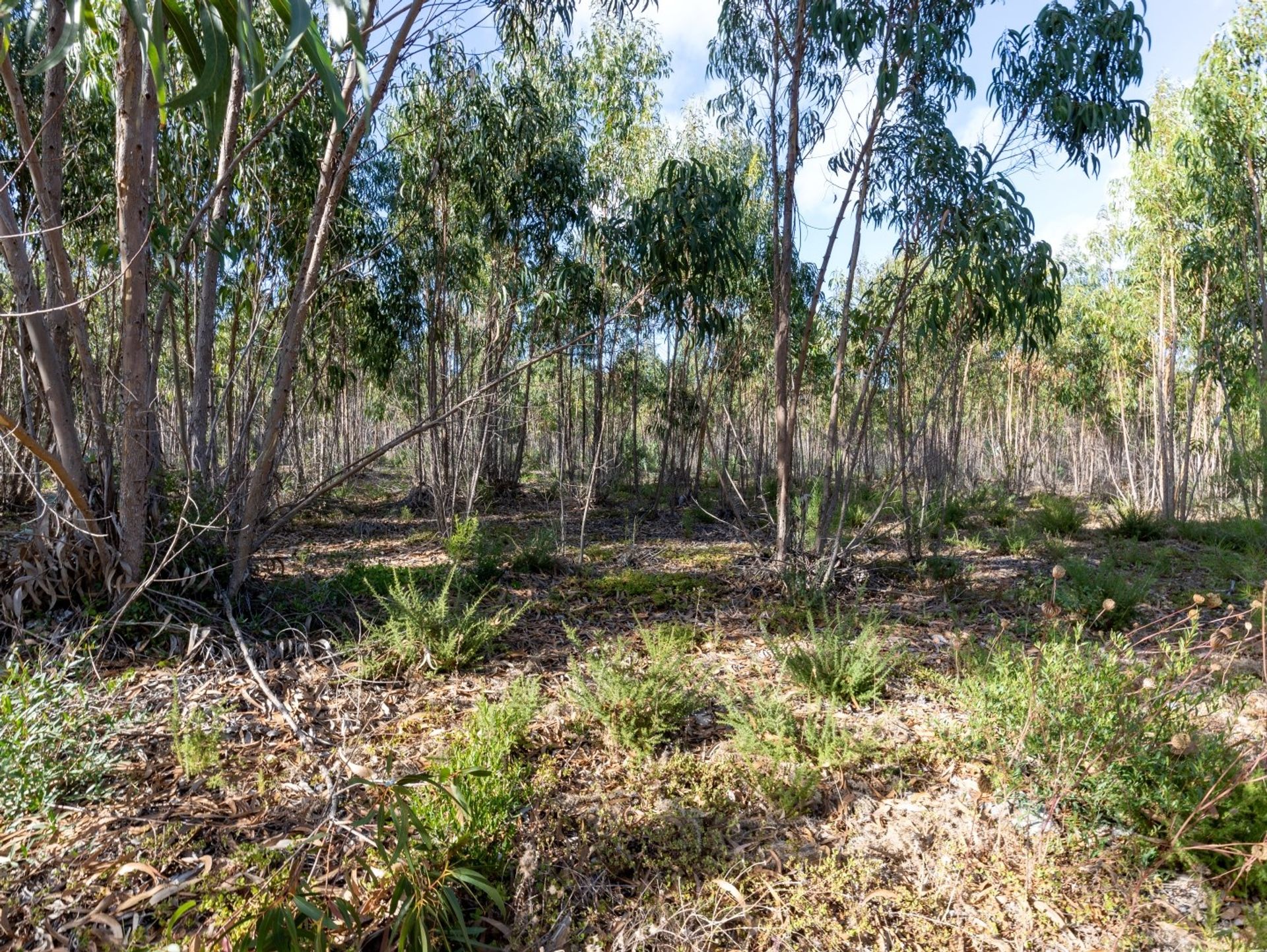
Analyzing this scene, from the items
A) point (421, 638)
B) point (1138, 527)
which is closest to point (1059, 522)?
point (1138, 527)

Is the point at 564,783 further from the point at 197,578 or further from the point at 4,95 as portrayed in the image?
the point at 4,95

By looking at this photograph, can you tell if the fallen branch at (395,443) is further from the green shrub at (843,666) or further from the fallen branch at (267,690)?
the green shrub at (843,666)

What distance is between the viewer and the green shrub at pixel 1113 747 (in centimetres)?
195

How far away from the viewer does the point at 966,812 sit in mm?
2234

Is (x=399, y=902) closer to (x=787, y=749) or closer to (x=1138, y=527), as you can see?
(x=787, y=749)

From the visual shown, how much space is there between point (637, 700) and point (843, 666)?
3.30ft

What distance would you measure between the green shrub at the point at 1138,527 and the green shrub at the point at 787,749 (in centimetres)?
688

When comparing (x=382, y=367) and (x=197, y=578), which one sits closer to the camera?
(x=197, y=578)

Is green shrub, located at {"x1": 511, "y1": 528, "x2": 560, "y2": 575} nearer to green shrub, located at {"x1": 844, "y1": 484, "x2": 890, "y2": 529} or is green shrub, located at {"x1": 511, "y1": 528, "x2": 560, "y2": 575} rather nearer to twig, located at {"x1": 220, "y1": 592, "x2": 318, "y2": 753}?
twig, located at {"x1": 220, "y1": 592, "x2": 318, "y2": 753}

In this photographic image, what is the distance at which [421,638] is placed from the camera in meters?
3.27

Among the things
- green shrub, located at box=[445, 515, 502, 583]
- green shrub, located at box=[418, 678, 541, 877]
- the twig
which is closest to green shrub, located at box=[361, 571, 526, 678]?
the twig

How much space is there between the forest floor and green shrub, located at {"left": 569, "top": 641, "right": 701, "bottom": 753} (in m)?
0.01

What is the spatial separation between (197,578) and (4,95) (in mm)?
3932

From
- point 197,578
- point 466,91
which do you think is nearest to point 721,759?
point 197,578
